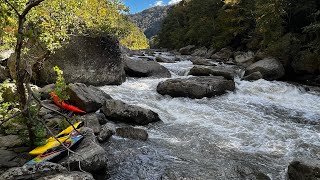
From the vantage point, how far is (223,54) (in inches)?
1330

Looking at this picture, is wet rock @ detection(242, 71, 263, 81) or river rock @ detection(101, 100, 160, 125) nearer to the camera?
river rock @ detection(101, 100, 160, 125)

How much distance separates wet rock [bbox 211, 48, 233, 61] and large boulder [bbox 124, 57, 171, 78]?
52.6 ft

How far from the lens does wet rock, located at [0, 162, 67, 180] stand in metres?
4.97

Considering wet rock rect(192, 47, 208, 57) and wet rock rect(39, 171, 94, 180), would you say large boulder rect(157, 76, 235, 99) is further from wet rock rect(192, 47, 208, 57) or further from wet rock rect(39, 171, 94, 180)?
wet rock rect(192, 47, 208, 57)

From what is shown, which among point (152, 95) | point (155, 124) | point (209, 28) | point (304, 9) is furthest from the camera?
point (209, 28)

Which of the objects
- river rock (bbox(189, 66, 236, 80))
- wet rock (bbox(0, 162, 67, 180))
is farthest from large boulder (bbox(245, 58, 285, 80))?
wet rock (bbox(0, 162, 67, 180))

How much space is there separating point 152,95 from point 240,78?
7.71 m

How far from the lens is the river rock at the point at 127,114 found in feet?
32.0

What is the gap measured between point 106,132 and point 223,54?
90.2ft

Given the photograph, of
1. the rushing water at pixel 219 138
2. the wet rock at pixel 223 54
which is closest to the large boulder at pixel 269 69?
the rushing water at pixel 219 138

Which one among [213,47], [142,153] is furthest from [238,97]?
[213,47]

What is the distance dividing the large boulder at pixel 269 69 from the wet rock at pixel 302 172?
1276 centimetres

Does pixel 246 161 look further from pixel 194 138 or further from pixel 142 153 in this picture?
pixel 142 153

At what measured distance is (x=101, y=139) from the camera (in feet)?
26.4
